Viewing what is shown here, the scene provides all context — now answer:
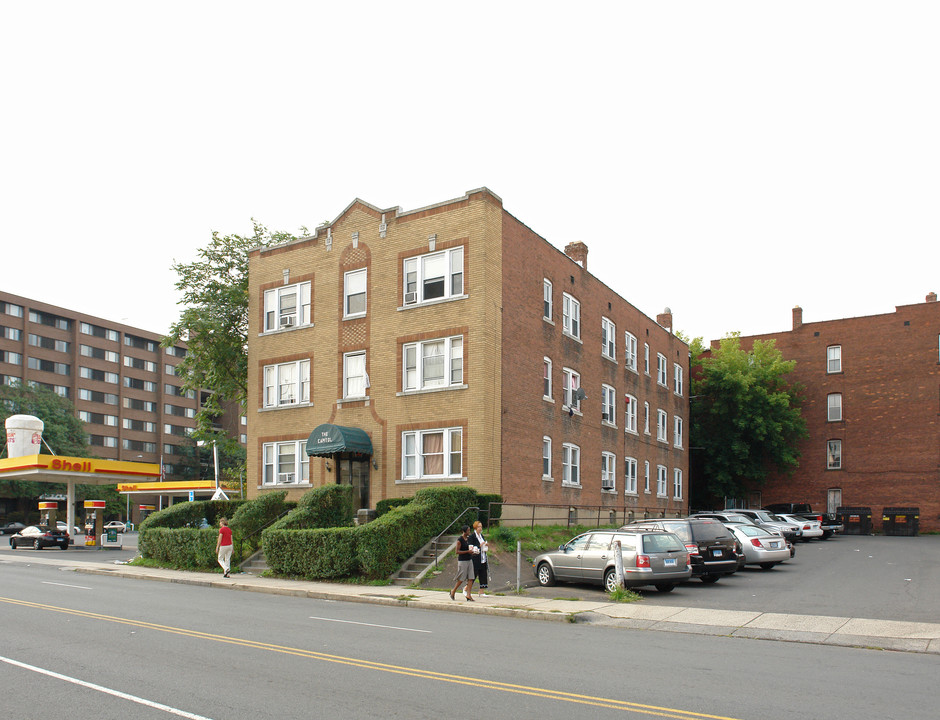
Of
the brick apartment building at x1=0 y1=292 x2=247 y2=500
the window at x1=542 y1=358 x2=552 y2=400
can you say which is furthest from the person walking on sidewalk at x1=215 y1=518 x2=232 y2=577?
the brick apartment building at x1=0 y1=292 x2=247 y2=500

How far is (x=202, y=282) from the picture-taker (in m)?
41.4

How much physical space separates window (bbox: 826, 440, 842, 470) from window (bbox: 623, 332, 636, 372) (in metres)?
21.1

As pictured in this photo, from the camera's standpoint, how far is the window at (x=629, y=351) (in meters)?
42.4

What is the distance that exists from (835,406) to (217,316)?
130ft

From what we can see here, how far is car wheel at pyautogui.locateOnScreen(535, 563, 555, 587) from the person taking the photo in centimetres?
2246

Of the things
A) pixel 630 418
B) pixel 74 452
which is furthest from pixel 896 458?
pixel 74 452

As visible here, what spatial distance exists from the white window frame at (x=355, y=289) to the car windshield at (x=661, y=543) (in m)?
15.7

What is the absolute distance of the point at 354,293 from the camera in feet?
109

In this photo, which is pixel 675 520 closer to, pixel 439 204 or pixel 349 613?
pixel 349 613

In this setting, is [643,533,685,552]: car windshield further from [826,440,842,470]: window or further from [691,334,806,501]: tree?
[826,440,842,470]: window

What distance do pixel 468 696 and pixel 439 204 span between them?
77.8ft

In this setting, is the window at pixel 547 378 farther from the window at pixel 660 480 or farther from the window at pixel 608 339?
the window at pixel 660 480

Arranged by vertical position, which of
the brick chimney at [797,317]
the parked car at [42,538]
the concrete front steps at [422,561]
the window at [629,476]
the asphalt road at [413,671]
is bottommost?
the parked car at [42,538]

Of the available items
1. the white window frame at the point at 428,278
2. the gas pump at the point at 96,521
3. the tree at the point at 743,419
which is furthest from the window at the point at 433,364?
the tree at the point at 743,419
